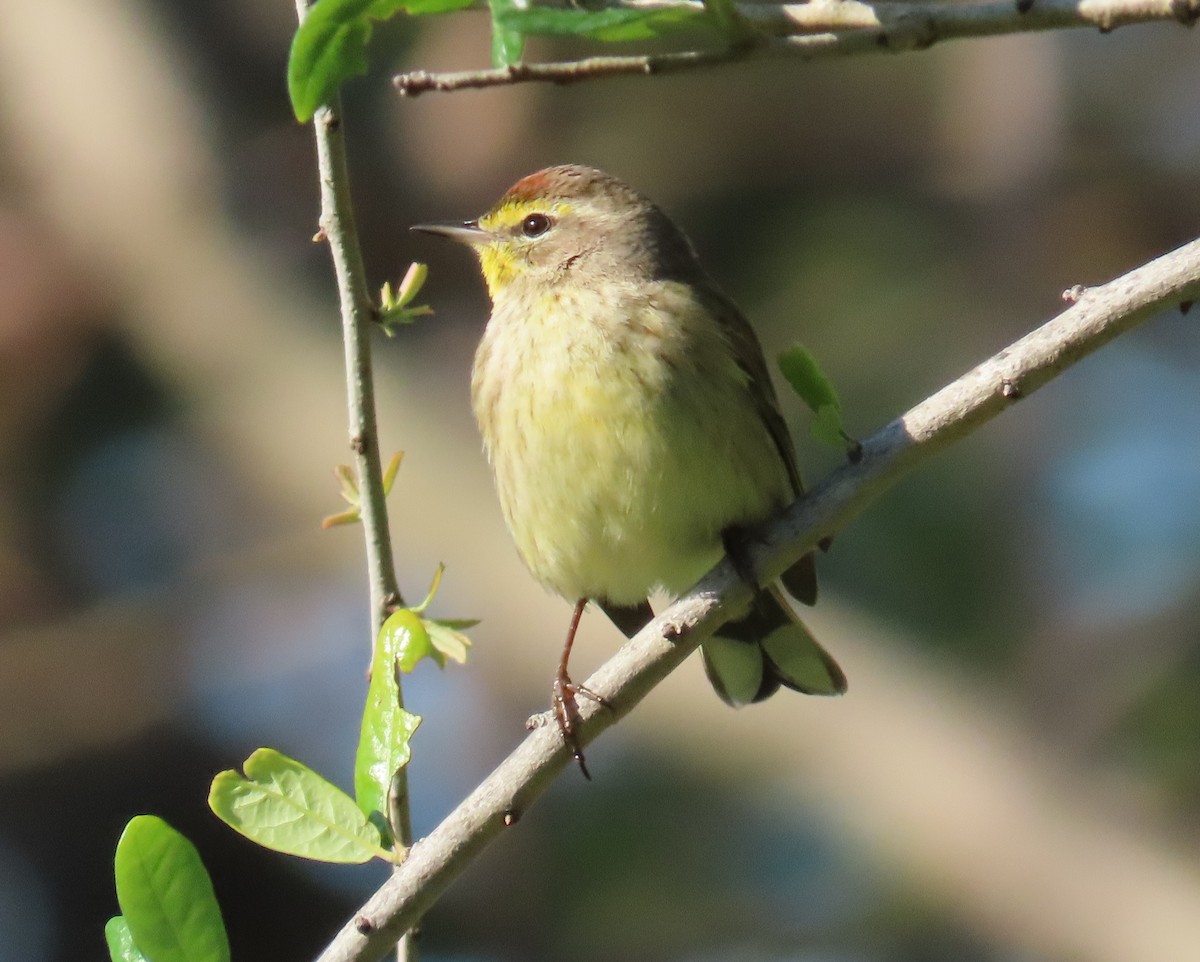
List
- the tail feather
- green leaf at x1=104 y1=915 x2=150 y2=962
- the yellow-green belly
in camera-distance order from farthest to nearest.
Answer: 1. the tail feather
2. the yellow-green belly
3. green leaf at x1=104 y1=915 x2=150 y2=962

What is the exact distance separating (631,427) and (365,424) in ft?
4.27

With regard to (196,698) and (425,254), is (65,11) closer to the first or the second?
(425,254)

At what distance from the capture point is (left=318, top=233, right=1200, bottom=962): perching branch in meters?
2.30

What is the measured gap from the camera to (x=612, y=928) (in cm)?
831

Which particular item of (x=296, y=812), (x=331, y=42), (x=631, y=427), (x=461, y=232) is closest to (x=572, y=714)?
(x=296, y=812)

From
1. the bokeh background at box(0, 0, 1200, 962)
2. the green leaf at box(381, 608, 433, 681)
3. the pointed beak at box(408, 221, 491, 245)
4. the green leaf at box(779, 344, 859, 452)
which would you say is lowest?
the bokeh background at box(0, 0, 1200, 962)

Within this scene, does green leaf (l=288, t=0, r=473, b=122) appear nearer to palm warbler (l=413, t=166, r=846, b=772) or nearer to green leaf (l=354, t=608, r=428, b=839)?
green leaf (l=354, t=608, r=428, b=839)

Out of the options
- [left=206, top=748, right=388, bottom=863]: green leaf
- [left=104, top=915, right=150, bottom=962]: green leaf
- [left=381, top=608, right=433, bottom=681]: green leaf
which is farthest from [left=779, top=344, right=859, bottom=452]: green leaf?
[left=104, top=915, right=150, bottom=962]: green leaf

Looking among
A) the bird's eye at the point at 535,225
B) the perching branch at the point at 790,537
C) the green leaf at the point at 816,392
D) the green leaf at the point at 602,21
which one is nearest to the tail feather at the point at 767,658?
the bird's eye at the point at 535,225

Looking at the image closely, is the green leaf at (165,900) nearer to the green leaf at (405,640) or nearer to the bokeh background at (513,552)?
the green leaf at (405,640)

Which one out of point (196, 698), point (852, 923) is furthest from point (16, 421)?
point (852, 923)

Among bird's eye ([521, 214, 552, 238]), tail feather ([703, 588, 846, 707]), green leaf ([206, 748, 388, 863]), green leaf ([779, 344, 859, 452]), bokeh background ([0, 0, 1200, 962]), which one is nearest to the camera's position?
green leaf ([206, 748, 388, 863])

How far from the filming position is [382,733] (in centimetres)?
230

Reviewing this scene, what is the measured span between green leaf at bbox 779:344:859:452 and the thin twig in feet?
2.24
